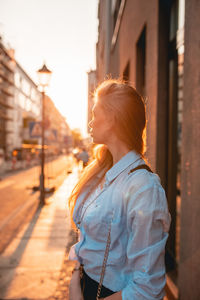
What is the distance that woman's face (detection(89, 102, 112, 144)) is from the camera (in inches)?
57.1

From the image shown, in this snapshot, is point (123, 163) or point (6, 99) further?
point (6, 99)

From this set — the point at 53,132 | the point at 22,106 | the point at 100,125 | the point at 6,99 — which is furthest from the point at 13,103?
the point at 100,125

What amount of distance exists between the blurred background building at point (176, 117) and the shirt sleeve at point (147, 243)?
3.79 feet

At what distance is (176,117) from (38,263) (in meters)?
3.31

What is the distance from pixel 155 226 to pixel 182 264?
1.65 m

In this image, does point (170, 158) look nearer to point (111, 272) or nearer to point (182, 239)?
point (182, 239)

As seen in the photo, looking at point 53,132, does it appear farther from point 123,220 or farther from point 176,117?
point 123,220

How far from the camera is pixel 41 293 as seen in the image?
3395mm

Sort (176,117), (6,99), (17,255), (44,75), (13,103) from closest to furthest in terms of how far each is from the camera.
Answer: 1. (176,117)
2. (17,255)
3. (44,75)
4. (6,99)
5. (13,103)

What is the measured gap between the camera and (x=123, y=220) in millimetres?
1307

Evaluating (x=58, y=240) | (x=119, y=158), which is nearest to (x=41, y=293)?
(x=58, y=240)

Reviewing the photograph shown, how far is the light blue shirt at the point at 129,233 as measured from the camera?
1.16 meters

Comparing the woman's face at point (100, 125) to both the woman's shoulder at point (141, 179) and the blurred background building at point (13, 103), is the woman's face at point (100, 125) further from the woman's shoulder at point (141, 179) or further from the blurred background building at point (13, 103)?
the blurred background building at point (13, 103)

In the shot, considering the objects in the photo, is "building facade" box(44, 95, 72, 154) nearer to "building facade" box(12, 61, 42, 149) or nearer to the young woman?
"building facade" box(12, 61, 42, 149)
